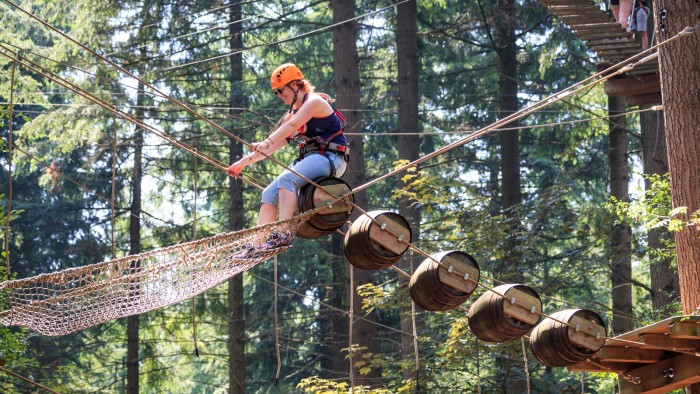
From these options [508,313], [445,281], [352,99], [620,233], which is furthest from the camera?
[620,233]

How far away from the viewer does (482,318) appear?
6.20 metres

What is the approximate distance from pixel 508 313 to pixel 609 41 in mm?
4034

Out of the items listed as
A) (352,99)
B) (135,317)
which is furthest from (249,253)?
(135,317)

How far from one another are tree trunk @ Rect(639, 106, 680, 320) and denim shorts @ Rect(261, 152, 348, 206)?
6.33 m

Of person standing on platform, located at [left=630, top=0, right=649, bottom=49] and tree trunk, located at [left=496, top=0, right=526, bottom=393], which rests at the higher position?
tree trunk, located at [left=496, top=0, right=526, bottom=393]

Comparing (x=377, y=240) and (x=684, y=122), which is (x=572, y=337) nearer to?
(x=377, y=240)

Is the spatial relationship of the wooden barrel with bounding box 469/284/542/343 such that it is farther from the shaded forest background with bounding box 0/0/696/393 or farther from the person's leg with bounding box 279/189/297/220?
the shaded forest background with bounding box 0/0/696/393

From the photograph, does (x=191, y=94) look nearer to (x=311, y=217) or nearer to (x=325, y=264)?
(x=325, y=264)

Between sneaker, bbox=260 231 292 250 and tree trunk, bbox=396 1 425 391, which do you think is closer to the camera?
sneaker, bbox=260 231 292 250

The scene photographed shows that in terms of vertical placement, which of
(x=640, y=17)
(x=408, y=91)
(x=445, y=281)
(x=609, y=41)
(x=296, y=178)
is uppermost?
(x=408, y=91)

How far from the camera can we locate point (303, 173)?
18.3 feet

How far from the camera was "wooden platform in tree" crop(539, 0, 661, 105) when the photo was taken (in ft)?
28.4

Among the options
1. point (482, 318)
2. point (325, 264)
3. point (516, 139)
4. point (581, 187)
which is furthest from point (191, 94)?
point (482, 318)

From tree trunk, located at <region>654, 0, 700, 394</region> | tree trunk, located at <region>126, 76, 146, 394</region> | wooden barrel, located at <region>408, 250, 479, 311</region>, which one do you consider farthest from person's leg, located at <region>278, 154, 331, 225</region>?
tree trunk, located at <region>126, 76, 146, 394</region>
